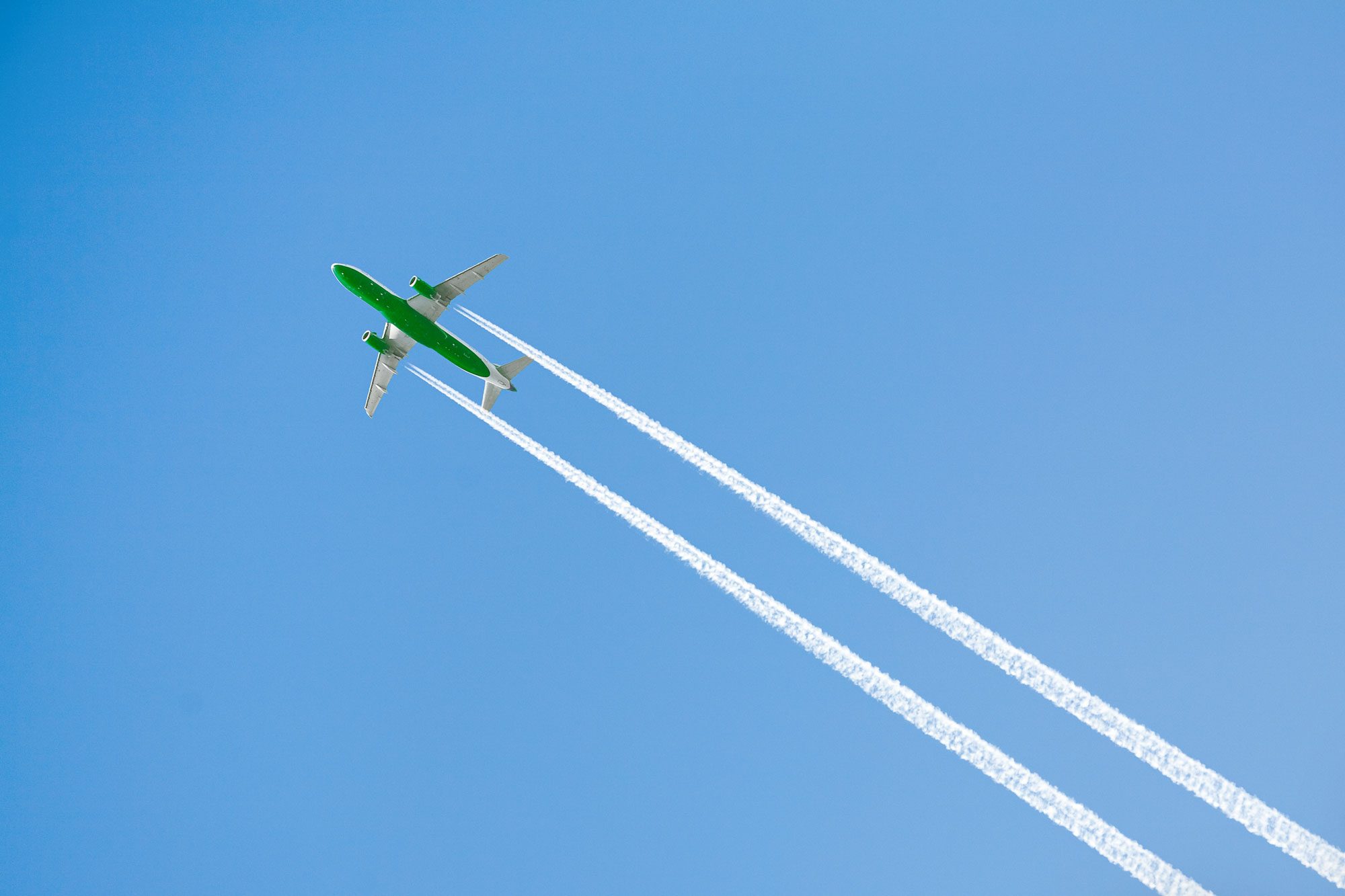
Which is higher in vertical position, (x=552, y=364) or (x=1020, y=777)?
(x=552, y=364)

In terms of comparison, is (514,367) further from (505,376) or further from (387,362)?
(387,362)

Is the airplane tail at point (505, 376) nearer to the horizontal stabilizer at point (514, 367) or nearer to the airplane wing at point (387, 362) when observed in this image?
the horizontal stabilizer at point (514, 367)

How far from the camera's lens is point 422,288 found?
5075 centimetres

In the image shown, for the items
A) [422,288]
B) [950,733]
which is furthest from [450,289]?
[950,733]

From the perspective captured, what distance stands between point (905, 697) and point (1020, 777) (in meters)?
5.05

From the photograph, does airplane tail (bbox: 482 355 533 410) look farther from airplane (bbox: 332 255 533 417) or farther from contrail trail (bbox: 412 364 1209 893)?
contrail trail (bbox: 412 364 1209 893)

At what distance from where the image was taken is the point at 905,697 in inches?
1453

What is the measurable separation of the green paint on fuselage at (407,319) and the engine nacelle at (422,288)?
141cm

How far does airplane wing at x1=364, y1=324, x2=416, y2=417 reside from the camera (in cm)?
5472

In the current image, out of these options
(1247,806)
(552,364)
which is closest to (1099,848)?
(1247,806)

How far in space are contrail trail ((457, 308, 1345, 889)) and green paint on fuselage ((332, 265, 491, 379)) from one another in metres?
15.0

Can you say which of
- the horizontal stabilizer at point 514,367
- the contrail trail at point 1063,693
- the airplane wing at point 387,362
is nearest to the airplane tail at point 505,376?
the horizontal stabilizer at point 514,367

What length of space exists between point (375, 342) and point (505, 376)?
25.3 ft

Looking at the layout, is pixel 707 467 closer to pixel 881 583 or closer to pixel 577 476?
pixel 577 476
